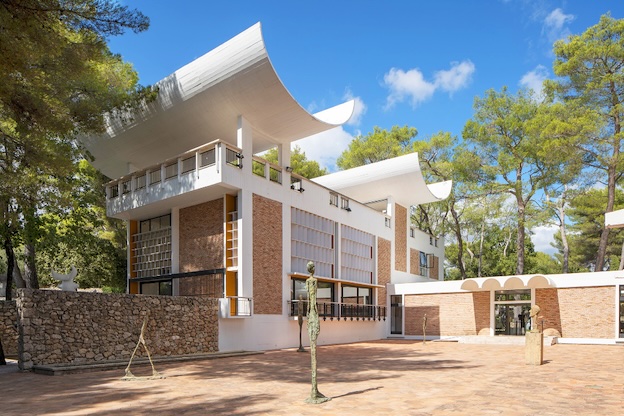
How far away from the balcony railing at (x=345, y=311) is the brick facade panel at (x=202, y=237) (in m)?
3.56

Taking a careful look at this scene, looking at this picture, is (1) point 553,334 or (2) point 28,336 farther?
(1) point 553,334

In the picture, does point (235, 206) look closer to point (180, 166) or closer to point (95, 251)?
point (180, 166)

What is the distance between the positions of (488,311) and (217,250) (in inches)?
548

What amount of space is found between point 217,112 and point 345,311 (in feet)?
35.7

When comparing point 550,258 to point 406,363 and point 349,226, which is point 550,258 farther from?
point 406,363

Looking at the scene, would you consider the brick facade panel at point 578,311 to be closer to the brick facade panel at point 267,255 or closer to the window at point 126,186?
the brick facade panel at point 267,255

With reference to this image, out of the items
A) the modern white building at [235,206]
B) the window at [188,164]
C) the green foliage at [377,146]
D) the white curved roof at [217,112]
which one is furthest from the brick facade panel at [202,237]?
the green foliage at [377,146]

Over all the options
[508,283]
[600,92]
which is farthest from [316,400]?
[600,92]

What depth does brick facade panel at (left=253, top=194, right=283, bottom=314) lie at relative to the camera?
18938 millimetres

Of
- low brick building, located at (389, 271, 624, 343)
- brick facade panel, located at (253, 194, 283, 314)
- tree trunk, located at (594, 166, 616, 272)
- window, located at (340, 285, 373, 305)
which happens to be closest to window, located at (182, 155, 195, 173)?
brick facade panel, located at (253, 194, 283, 314)

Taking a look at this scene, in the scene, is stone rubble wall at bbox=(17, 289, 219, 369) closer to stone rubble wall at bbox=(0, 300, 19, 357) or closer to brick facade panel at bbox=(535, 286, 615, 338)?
stone rubble wall at bbox=(0, 300, 19, 357)

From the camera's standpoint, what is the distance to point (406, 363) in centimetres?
1449

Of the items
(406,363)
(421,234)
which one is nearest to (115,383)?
(406,363)

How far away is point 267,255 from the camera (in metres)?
19.5
